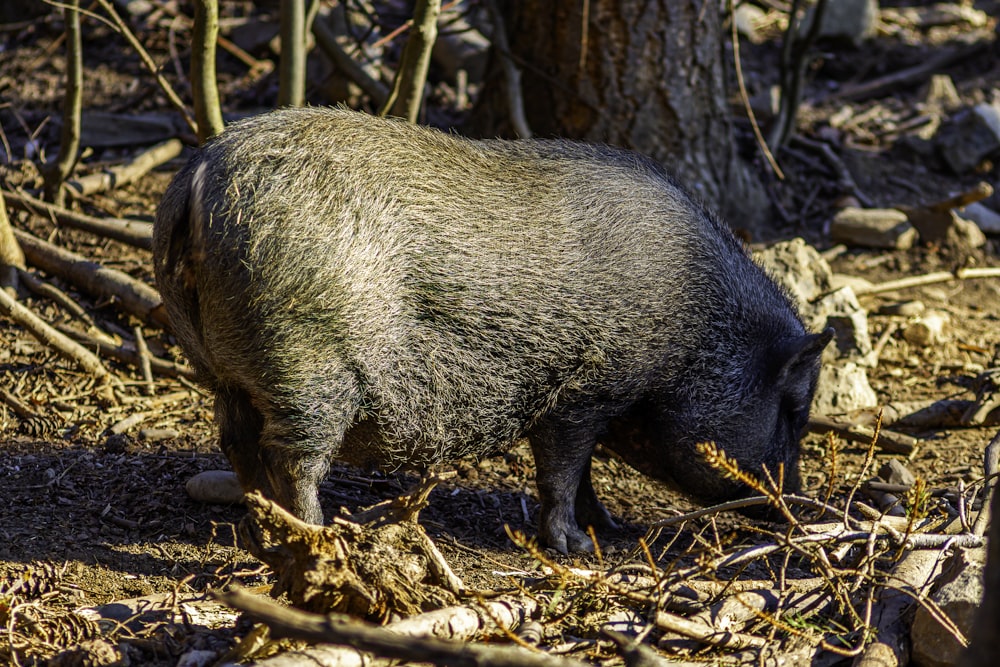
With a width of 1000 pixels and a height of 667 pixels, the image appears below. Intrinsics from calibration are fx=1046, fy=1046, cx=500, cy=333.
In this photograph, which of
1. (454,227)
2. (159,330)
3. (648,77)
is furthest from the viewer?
(648,77)

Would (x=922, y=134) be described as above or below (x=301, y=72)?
below

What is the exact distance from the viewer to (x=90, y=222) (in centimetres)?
630

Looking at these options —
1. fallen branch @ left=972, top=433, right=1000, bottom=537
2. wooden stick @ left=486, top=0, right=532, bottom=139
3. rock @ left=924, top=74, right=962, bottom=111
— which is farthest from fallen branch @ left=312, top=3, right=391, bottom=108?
rock @ left=924, top=74, right=962, bottom=111

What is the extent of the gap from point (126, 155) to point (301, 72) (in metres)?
2.51

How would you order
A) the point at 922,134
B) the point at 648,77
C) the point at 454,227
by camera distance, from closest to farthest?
the point at 454,227
the point at 648,77
the point at 922,134

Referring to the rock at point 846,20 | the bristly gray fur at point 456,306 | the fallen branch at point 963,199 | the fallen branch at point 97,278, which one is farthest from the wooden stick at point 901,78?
the fallen branch at point 97,278

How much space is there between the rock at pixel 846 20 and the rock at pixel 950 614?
8504mm

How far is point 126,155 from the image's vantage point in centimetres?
772

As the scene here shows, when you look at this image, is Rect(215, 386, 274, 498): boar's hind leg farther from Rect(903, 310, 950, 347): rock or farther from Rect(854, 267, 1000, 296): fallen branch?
Rect(903, 310, 950, 347): rock

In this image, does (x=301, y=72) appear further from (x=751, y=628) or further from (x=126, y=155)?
(x=751, y=628)

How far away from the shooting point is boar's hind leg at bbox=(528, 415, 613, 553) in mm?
4422

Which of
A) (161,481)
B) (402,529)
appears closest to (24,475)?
(161,481)

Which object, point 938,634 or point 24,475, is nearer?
point 938,634

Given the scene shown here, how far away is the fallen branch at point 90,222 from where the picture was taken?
6.17 m
